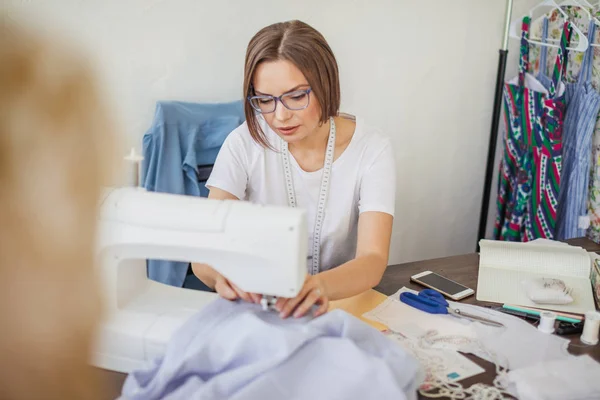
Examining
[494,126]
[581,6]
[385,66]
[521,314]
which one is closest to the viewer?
[521,314]

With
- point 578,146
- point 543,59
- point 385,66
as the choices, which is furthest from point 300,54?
point 543,59

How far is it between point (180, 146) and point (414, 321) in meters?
1.06

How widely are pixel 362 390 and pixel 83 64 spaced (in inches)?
26.5

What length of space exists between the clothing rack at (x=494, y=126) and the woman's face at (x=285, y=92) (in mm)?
1322

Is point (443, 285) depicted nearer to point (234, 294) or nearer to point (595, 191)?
point (234, 294)

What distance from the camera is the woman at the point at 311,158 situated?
1542 millimetres

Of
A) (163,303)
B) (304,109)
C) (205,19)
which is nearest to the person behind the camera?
(163,303)

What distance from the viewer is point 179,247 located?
109cm

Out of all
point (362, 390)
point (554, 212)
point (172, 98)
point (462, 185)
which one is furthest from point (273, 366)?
point (462, 185)

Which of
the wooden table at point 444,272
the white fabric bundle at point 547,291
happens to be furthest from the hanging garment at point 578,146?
the white fabric bundle at point 547,291

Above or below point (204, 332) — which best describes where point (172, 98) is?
above

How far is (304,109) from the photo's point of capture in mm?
1581

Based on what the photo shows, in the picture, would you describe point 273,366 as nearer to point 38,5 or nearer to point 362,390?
point 362,390

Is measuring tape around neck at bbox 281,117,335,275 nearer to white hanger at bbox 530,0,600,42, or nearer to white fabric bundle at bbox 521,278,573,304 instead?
white fabric bundle at bbox 521,278,573,304
